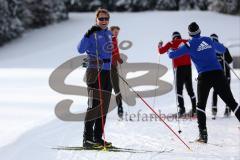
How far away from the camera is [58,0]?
103 ft

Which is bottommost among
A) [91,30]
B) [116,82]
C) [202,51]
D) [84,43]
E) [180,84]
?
[180,84]

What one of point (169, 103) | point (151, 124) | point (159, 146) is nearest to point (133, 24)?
point (169, 103)

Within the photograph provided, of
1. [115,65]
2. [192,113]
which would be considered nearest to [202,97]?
[115,65]

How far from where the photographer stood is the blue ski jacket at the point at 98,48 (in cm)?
667

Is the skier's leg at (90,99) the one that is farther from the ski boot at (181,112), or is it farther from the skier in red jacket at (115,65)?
the ski boot at (181,112)

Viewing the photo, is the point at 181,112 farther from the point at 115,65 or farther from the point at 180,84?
the point at 115,65

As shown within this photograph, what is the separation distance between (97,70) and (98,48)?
0.34 metres

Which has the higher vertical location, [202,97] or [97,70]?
[97,70]

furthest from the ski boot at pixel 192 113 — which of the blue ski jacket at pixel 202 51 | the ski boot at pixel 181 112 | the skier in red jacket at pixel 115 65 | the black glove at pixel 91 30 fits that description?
the black glove at pixel 91 30

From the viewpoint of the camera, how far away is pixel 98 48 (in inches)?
266

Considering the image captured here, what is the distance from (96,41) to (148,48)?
17724 millimetres

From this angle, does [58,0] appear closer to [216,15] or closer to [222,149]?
[216,15]

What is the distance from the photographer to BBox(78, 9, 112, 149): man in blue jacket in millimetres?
6695

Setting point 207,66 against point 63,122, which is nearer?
point 207,66
